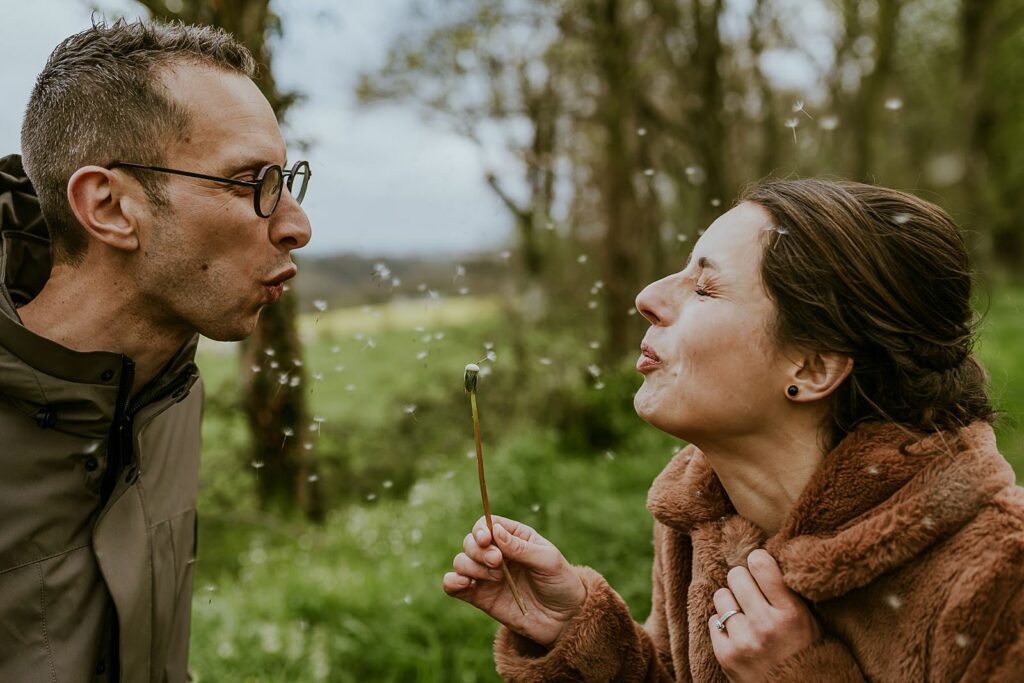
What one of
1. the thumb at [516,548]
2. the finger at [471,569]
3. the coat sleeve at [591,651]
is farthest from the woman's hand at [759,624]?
the finger at [471,569]

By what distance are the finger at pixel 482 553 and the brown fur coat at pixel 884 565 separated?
361 mm

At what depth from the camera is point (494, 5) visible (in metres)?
9.65

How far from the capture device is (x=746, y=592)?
1984 millimetres

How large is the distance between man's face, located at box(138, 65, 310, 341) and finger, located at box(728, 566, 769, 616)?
65.8 inches

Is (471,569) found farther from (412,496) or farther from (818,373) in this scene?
(412,496)

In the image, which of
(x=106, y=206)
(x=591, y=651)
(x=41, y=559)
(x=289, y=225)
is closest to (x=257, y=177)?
(x=289, y=225)

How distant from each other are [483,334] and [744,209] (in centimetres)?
747

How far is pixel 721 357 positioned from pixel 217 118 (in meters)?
1.67

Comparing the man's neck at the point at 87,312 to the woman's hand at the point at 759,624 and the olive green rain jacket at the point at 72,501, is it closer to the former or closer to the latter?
the olive green rain jacket at the point at 72,501

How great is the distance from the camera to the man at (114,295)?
219 centimetres

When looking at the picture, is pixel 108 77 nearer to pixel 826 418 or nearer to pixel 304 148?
pixel 304 148

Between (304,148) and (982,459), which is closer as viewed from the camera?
(982,459)

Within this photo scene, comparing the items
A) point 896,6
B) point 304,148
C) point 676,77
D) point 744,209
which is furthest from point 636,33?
point 744,209

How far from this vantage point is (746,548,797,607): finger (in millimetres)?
1941
